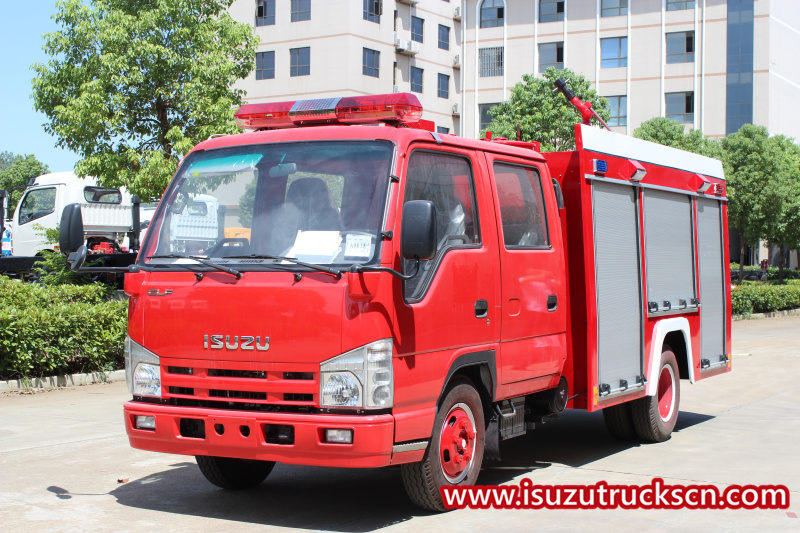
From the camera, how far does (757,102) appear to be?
189 feet

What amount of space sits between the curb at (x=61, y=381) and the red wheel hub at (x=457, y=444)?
7.75 m

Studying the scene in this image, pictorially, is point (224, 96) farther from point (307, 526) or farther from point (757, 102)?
point (757, 102)

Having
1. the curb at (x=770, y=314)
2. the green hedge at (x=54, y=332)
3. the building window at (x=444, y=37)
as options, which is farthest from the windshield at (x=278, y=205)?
the building window at (x=444, y=37)

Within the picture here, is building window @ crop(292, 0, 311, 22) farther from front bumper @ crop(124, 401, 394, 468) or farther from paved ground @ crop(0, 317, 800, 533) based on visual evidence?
front bumper @ crop(124, 401, 394, 468)

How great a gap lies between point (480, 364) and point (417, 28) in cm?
5640

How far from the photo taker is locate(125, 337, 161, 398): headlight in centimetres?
617

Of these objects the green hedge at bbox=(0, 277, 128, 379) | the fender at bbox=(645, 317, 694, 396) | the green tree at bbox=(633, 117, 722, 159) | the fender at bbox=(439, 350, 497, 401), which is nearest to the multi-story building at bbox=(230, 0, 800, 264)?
the green tree at bbox=(633, 117, 722, 159)

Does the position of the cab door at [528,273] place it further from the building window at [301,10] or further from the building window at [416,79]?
the building window at [416,79]

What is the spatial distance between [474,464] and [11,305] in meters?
8.76

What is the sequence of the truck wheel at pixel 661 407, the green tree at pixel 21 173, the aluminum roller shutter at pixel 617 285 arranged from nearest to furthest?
the aluminum roller shutter at pixel 617 285
the truck wheel at pixel 661 407
the green tree at pixel 21 173

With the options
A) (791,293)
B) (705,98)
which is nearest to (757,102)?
(705,98)

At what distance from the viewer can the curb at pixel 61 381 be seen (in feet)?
40.2

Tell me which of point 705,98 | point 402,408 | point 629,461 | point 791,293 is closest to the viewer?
point 402,408

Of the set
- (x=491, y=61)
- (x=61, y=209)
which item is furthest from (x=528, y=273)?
(x=491, y=61)
